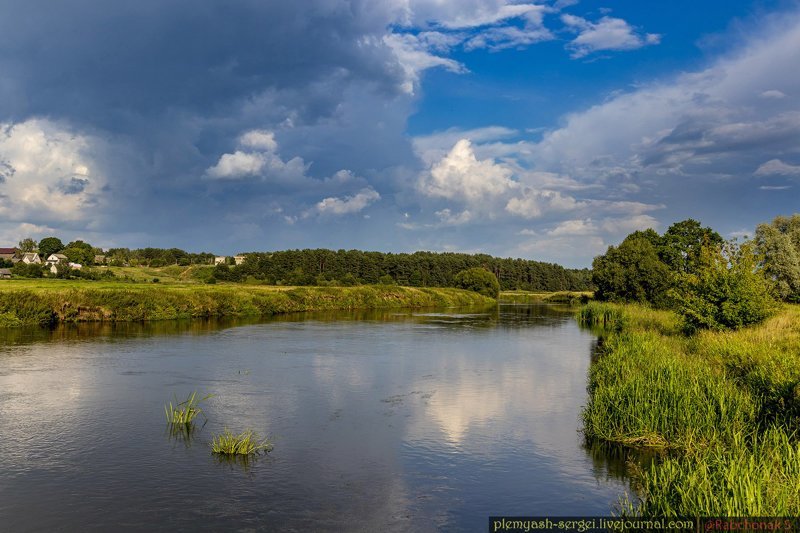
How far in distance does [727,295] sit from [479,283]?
101 metres

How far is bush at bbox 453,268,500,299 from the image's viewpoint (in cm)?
13025

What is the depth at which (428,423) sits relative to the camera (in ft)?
60.1

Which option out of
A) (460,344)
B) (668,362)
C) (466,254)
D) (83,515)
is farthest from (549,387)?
(466,254)

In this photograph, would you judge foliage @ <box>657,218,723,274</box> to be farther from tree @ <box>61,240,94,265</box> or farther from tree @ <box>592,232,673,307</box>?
tree @ <box>61,240,94,265</box>

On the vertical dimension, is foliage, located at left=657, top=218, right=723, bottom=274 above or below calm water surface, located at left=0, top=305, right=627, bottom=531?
above

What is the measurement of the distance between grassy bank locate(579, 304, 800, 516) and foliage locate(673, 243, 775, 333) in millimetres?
3156

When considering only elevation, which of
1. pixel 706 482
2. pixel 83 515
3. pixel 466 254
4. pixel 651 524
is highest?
pixel 466 254

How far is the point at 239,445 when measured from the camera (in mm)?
14719

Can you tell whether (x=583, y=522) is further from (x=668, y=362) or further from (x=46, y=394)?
(x=46, y=394)

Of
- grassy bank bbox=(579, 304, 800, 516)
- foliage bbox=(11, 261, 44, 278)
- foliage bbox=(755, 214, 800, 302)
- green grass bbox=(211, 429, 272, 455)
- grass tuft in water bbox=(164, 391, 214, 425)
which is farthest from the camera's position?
foliage bbox=(11, 261, 44, 278)

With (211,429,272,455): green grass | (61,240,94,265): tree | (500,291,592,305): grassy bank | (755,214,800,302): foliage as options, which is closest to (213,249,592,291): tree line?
(500,291,592,305): grassy bank

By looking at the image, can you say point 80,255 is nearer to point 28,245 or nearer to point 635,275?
point 28,245

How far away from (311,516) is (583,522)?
562 centimetres

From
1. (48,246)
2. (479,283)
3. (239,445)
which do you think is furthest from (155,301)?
(48,246)
